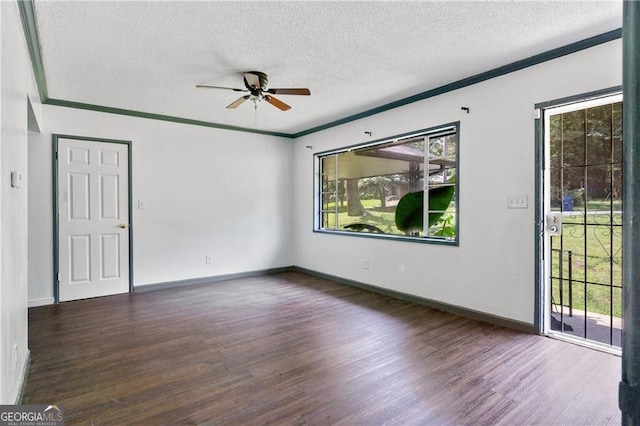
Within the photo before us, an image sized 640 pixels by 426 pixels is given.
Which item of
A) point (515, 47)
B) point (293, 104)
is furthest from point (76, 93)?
point (515, 47)

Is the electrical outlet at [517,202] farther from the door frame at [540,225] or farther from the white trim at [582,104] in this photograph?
the white trim at [582,104]

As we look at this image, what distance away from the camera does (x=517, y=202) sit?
330 centimetres

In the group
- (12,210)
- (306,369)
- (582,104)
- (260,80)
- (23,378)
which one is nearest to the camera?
(12,210)

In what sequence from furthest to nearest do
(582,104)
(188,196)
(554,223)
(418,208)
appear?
1. (188,196)
2. (418,208)
3. (554,223)
4. (582,104)

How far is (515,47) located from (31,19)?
3.80 meters

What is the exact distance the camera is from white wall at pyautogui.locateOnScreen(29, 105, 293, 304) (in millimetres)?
4215

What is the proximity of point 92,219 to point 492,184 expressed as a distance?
4934mm

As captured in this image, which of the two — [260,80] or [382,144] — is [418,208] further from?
[260,80]

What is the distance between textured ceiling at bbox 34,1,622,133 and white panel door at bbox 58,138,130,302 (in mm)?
793

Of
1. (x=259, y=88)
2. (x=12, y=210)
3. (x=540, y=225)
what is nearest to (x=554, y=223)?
(x=540, y=225)

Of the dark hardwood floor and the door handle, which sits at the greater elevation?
the door handle

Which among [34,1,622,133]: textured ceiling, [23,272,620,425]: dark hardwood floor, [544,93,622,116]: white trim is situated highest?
[34,1,622,133]: textured ceiling

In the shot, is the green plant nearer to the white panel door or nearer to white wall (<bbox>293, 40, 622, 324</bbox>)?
white wall (<bbox>293, 40, 622, 324</bbox>)

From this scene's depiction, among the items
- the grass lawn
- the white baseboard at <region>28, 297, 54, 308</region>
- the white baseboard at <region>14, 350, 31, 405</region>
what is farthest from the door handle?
the white baseboard at <region>28, 297, 54, 308</region>
